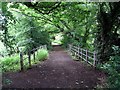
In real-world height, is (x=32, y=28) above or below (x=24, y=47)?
above

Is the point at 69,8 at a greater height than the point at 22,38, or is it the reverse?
the point at 69,8

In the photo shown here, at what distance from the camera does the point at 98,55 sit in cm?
1382

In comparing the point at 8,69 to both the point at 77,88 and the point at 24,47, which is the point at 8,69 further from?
the point at 24,47

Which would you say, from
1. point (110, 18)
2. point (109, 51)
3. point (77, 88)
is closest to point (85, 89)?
point (77, 88)

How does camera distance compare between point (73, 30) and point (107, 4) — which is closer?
point (107, 4)

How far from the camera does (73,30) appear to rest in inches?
1133

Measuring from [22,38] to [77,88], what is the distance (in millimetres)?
16742

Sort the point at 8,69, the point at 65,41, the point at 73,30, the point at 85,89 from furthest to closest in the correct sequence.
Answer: the point at 65,41
the point at 73,30
the point at 8,69
the point at 85,89

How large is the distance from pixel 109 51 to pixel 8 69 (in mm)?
5522

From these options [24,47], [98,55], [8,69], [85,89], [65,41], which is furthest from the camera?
[65,41]

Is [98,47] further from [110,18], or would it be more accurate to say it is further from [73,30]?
[73,30]

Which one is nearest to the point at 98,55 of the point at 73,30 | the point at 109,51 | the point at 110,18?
the point at 109,51

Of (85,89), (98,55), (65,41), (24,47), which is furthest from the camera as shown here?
(65,41)

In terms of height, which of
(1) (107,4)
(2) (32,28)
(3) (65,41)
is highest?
(1) (107,4)
